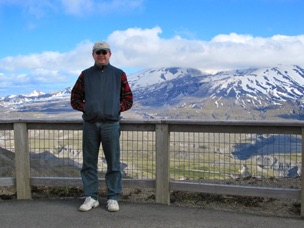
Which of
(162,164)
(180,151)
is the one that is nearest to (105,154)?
(162,164)

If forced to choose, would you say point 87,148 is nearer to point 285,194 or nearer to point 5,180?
point 5,180

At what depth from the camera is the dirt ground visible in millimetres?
6773

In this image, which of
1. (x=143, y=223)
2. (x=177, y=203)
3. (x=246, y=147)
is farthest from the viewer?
(x=177, y=203)

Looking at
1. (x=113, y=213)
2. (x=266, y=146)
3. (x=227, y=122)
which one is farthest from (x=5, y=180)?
(x=266, y=146)

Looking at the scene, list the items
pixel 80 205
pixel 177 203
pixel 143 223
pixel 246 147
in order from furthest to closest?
pixel 177 203 < pixel 80 205 < pixel 246 147 < pixel 143 223

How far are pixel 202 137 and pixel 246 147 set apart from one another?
77 centimetres

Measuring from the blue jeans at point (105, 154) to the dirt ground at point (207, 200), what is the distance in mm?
829

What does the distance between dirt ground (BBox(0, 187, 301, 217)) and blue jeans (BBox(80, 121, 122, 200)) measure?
829 millimetres

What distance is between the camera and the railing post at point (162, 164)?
680 cm

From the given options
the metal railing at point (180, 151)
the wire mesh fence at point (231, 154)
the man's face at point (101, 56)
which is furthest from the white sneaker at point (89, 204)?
the man's face at point (101, 56)

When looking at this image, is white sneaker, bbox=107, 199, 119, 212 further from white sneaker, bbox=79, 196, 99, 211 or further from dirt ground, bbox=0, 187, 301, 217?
dirt ground, bbox=0, 187, 301, 217

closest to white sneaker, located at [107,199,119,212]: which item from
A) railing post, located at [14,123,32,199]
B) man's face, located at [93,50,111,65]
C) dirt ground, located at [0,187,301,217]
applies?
dirt ground, located at [0,187,301,217]

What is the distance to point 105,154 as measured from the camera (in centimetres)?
656

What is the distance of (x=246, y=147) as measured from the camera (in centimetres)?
626
